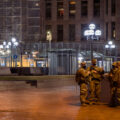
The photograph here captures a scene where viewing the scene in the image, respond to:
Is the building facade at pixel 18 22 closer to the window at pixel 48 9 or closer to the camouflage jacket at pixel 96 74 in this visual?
the window at pixel 48 9

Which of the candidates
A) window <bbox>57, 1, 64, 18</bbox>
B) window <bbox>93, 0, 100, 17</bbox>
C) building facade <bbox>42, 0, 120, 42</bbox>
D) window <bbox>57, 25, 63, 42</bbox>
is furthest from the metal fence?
window <bbox>93, 0, 100, 17</bbox>

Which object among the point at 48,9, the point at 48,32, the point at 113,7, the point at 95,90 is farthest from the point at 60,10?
the point at 95,90

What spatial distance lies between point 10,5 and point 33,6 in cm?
360

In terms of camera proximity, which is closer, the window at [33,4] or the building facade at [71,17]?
the window at [33,4]

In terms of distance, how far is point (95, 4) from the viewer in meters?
60.2

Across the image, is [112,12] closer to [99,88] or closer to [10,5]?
[10,5]

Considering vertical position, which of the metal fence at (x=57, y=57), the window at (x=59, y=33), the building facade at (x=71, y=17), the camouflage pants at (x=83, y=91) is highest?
the building facade at (x=71, y=17)

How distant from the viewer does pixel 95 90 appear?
12.4 meters

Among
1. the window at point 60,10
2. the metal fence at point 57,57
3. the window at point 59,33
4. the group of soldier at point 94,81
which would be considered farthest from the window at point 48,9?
the group of soldier at point 94,81

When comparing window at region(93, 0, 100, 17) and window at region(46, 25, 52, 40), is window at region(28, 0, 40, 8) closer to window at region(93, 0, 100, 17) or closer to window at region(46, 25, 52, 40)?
window at region(46, 25, 52, 40)

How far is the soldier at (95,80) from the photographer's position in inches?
479

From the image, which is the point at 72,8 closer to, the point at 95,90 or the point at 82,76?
the point at 95,90

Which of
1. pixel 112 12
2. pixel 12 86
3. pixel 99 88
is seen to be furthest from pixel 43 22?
pixel 99 88

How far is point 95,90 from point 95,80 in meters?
0.43
